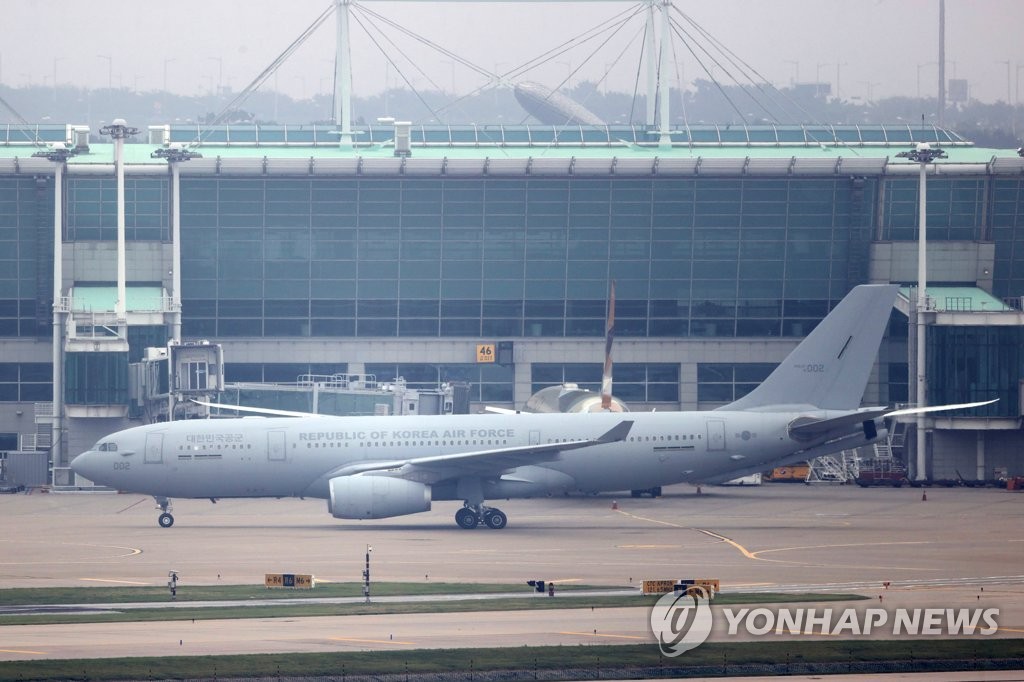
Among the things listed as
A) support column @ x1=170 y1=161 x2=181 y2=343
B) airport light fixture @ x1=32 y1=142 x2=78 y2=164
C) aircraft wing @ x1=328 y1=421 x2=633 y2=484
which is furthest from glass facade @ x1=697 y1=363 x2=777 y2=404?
airport light fixture @ x1=32 y1=142 x2=78 y2=164

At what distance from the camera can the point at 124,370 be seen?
80188 millimetres

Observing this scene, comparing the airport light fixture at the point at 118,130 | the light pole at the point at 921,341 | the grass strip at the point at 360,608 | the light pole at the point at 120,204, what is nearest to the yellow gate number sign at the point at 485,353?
the light pole at the point at 120,204

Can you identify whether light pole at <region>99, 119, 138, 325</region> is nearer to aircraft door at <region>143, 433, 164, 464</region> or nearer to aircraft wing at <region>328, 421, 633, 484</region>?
aircraft door at <region>143, 433, 164, 464</region>

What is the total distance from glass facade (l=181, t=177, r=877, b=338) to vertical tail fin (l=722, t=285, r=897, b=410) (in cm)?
3479

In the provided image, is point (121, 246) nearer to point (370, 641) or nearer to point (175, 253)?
point (175, 253)

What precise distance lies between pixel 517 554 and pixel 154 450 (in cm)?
1760

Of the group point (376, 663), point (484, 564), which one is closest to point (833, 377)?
point (484, 564)

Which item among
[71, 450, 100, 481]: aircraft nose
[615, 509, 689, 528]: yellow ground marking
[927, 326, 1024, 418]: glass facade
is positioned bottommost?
[615, 509, 689, 528]: yellow ground marking

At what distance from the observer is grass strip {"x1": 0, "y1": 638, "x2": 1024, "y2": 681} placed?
93.3 ft

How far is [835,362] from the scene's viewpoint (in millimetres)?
61031

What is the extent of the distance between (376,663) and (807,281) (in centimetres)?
7171

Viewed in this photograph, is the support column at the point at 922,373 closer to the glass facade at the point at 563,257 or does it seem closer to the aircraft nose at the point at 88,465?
the glass facade at the point at 563,257

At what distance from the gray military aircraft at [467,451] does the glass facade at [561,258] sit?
37.2m

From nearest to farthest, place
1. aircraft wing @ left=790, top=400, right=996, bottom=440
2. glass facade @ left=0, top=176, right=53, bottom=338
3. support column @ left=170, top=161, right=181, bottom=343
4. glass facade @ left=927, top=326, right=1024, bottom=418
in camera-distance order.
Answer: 1. aircraft wing @ left=790, top=400, right=996, bottom=440
2. glass facade @ left=927, top=326, right=1024, bottom=418
3. support column @ left=170, top=161, right=181, bottom=343
4. glass facade @ left=0, top=176, right=53, bottom=338
